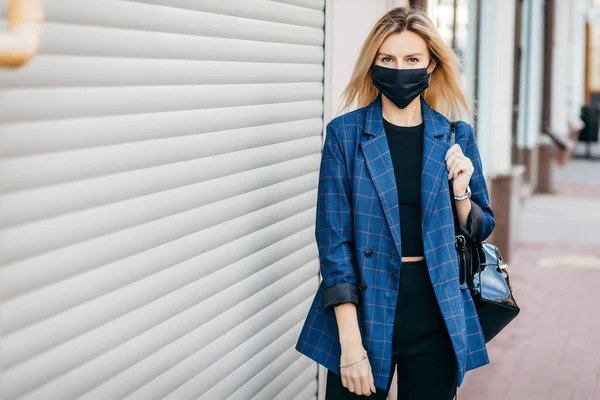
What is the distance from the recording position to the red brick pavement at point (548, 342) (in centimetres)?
558

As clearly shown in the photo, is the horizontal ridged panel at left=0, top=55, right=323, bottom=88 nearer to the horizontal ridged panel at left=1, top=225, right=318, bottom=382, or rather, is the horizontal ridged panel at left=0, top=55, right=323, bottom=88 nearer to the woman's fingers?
the horizontal ridged panel at left=1, top=225, right=318, bottom=382

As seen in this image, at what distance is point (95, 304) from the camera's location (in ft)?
7.94

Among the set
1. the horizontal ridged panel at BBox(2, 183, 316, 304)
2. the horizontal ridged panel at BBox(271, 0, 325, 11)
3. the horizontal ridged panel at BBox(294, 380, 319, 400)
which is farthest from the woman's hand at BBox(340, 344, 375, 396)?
the horizontal ridged panel at BBox(271, 0, 325, 11)

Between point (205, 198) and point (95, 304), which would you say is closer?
point (95, 304)

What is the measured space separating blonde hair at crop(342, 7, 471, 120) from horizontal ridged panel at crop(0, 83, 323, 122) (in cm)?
42

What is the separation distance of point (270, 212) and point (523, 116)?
11.5 m

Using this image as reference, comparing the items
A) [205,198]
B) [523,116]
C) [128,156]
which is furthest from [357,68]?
[523,116]

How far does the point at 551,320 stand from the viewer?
7.23 m

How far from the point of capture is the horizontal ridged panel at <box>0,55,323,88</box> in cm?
213

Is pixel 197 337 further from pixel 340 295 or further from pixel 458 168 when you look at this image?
pixel 458 168

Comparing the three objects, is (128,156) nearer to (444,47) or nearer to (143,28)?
(143,28)

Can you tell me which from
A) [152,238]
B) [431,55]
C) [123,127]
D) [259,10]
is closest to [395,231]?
[431,55]

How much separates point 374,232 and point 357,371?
0.42 meters

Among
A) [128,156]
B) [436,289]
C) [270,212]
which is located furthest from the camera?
[270,212]
